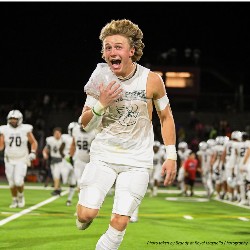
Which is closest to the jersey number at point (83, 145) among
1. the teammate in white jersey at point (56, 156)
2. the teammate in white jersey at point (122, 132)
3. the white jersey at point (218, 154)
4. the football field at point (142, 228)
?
the football field at point (142, 228)

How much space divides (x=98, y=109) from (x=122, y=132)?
0.50 m

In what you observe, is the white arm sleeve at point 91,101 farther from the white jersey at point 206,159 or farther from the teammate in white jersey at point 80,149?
the white jersey at point 206,159

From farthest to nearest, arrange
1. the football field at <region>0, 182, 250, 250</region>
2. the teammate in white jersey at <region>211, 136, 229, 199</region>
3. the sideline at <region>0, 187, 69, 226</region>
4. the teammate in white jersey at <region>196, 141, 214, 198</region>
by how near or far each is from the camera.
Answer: the teammate in white jersey at <region>196, 141, 214, 198</region> → the teammate in white jersey at <region>211, 136, 229, 199</region> → the sideline at <region>0, 187, 69, 226</region> → the football field at <region>0, 182, 250, 250</region>

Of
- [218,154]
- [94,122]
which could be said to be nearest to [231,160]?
[218,154]

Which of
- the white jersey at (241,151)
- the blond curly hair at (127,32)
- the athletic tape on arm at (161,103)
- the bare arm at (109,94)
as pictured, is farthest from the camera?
the white jersey at (241,151)

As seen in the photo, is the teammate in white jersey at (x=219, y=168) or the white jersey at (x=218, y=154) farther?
the white jersey at (x=218, y=154)

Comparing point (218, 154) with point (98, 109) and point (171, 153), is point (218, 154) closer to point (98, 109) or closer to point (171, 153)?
point (171, 153)

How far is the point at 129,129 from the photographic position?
624 cm

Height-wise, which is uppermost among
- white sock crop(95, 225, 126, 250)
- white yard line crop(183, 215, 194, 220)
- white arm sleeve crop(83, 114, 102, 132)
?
white arm sleeve crop(83, 114, 102, 132)

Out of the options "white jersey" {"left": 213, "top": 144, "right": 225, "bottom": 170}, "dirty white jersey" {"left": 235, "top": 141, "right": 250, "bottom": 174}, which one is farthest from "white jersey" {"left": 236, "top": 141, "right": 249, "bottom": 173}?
"white jersey" {"left": 213, "top": 144, "right": 225, "bottom": 170}

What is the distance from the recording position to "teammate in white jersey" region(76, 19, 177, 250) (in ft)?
→ 19.9

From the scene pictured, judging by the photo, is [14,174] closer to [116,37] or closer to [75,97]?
[116,37]

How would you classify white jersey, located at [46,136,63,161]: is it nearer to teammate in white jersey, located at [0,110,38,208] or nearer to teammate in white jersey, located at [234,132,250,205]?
teammate in white jersey, located at [0,110,38,208]

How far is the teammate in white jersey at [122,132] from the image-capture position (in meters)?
6.06
